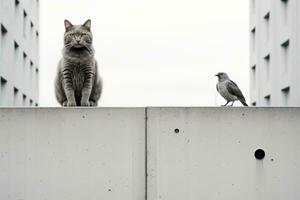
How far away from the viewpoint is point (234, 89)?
734 cm

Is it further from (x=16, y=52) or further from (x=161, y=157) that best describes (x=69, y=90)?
(x=16, y=52)

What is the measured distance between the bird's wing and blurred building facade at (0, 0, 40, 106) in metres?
14.2

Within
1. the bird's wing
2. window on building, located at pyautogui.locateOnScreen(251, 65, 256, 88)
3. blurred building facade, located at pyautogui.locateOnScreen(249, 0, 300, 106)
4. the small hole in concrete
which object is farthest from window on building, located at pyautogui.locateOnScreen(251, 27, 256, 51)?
the small hole in concrete

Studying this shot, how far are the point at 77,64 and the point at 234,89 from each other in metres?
2.43

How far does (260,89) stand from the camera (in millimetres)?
25219

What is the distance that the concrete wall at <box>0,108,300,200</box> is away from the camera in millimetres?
5520

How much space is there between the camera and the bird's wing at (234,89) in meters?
7.32

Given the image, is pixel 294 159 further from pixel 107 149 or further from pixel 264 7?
pixel 264 7

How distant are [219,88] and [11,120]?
10.7 feet

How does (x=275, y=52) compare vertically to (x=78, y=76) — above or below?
above

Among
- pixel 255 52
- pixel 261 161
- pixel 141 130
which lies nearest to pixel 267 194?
pixel 261 161

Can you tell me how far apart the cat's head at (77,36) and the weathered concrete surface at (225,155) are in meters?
1.23

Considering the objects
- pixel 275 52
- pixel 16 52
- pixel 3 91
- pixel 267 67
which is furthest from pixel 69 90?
pixel 16 52

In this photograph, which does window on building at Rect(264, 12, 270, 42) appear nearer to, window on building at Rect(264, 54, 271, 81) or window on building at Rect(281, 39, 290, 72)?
window on building at Rect(264, 54, 271, 81)
